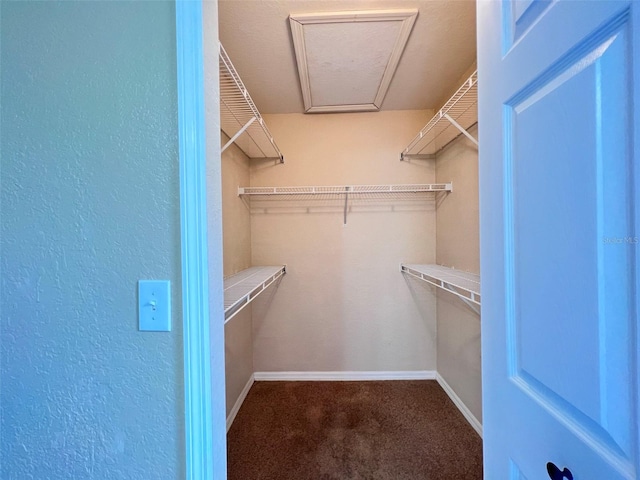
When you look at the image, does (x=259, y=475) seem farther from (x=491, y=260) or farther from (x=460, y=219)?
(x=460, y=219)

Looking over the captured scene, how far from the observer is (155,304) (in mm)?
561

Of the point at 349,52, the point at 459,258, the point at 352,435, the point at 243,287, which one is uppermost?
the point at 349,52

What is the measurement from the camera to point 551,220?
45cm

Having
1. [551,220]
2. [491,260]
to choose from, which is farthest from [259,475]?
[551,220]

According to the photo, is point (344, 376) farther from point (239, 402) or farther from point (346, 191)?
point (346, 191)

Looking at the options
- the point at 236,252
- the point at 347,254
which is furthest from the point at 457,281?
the point at 236,252

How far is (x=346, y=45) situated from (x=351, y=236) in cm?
133

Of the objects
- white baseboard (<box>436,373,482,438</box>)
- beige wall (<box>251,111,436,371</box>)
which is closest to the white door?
white baseboard (<box>436,373,482,438</box>)

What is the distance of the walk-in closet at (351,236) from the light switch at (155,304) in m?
0.75

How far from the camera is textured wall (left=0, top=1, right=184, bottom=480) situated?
57cm

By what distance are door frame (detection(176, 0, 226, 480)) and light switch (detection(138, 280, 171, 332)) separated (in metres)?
0.04

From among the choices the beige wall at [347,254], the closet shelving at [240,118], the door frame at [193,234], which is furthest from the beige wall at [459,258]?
the door frame at [193,234]

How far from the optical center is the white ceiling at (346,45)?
1.16 meters

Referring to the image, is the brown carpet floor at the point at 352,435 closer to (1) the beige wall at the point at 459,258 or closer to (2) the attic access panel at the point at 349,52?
(1) the beige wall at the point at 459,258
